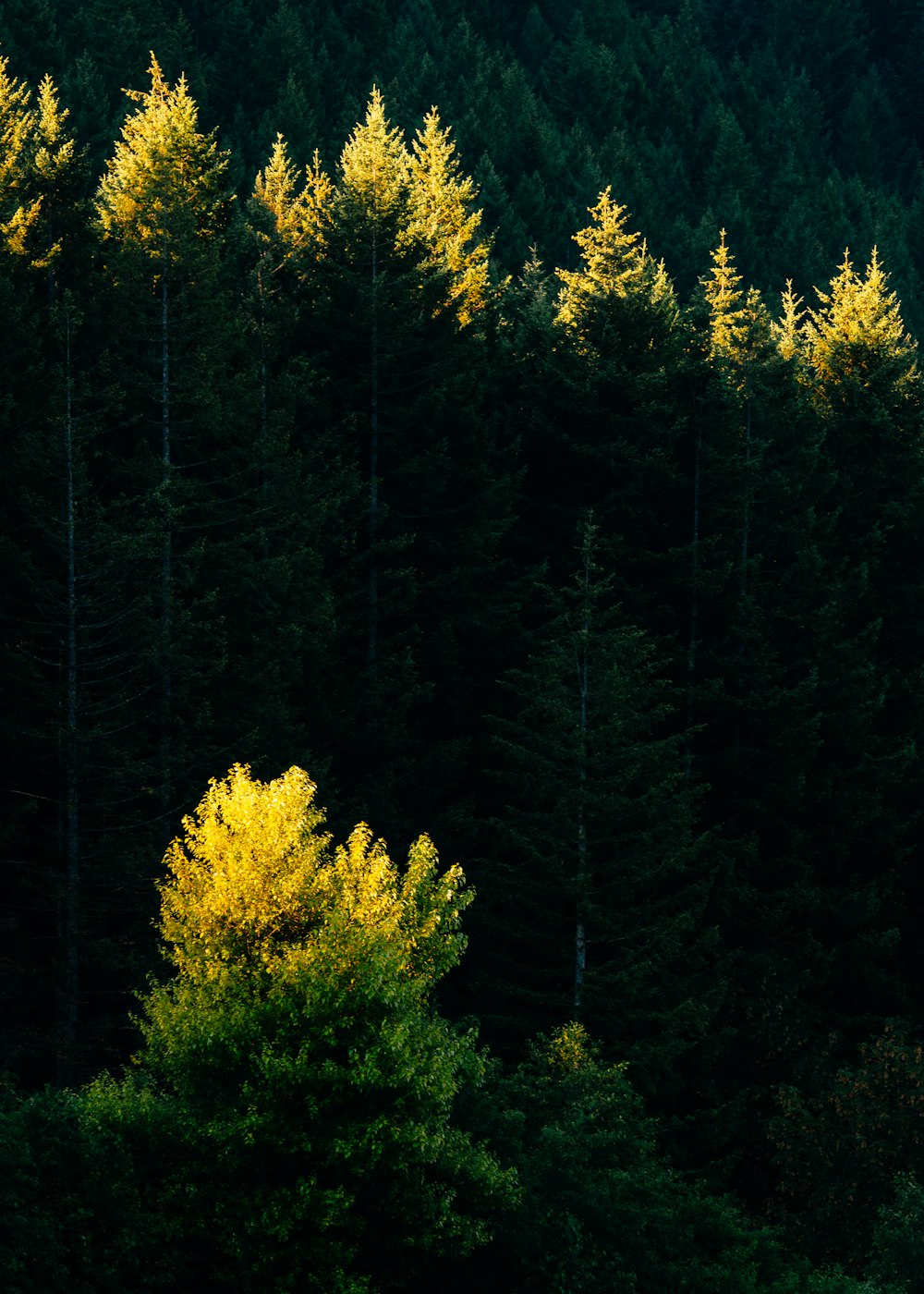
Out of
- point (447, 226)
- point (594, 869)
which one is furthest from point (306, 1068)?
point (447, 226)

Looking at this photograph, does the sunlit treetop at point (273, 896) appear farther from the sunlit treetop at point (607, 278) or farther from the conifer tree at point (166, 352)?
the sunlit treetop at point (607, 278)

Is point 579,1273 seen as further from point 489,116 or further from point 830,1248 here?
point 489,116

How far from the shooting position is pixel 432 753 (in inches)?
1387

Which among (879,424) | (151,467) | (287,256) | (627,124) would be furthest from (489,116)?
(151,467)

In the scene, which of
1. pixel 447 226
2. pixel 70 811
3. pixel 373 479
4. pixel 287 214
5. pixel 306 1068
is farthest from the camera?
pixel 447 226

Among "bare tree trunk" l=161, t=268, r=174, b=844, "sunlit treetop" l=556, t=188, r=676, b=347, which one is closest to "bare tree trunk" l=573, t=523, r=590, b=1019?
"bare tree trunk" l=161, t=268, r=174, b=844

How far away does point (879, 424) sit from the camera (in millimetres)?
44500

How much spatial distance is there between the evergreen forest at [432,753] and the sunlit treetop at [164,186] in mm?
154

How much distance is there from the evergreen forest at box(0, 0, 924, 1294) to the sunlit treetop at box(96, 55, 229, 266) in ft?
0.50

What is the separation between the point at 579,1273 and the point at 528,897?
36.7ft

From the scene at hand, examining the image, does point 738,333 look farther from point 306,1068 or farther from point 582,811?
point 306,1068

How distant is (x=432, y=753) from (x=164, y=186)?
43.4ft

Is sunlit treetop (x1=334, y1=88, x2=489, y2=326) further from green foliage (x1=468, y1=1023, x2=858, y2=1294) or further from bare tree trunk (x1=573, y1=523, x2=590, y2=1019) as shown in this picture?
green foliage (x1=468, y1=1023, x2=858, y2=1294)

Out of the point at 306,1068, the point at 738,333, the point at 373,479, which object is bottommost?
the point at 306,1068
